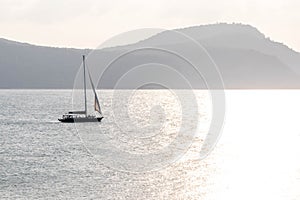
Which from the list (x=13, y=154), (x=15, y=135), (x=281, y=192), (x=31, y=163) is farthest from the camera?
(x=15, y=135)

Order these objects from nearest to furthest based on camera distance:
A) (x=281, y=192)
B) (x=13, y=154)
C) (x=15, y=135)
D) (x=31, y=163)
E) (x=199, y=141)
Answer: (x=281, y=192) → (x=31, y=163) → (x=13, y=154) → (x=199, y=141) → (x=15, y=135)

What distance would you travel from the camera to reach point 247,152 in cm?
14488

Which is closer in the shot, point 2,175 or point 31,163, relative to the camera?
point 2,175

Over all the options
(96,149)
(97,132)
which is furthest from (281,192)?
(97,132)

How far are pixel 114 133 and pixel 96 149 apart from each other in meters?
51.5

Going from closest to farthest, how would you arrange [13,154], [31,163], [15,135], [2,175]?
[2,175]
[31,163]
[13,154]
[15,135]

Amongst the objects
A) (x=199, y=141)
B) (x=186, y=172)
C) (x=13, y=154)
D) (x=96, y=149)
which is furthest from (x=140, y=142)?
(x=186, y=172)

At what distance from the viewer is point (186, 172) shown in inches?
4370

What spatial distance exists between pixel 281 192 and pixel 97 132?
103 m

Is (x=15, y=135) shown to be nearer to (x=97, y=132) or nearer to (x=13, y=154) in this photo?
(x=97, y=132)

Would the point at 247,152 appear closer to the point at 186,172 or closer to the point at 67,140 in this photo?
the point at 186,172

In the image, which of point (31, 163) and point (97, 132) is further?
point (97, 132)

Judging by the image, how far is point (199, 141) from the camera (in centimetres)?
16700

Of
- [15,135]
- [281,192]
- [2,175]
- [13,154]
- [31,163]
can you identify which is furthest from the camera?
[15,135]
